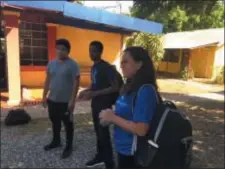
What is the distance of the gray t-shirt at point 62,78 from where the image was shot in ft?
15.6

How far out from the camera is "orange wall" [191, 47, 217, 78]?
23.0 m

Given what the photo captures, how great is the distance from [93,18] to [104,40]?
3.96 m

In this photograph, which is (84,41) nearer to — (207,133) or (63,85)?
(207,133)

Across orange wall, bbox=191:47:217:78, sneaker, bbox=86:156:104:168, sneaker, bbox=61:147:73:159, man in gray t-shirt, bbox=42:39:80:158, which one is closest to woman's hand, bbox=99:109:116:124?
man in gray t-shirt, bbox=42:39:80:158

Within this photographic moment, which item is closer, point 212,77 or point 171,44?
point 212,77

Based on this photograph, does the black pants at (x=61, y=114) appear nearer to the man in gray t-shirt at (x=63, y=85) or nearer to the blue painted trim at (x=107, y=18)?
the man in gray t-shirt at (x=63, y=85)

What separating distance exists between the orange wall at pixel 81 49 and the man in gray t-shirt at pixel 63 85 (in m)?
7.25

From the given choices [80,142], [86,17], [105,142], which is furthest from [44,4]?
[105,142]

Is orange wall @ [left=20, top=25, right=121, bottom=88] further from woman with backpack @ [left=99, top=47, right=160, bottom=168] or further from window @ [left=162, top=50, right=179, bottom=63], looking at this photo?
window @ [left=162, top=50, right=179, bottom=63]

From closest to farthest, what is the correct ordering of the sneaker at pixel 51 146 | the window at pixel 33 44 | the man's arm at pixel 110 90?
1. the man's arm at pixel 110 90
2. the sneaker at pixel 51 146
3. the window at pixel 33 44

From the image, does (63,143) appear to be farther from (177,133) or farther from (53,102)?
(177,133)

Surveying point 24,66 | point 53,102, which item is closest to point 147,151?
point 53,102

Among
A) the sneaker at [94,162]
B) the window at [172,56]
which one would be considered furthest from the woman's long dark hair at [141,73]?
the window at [172,56]

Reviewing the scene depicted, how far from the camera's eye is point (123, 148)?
2631mm
